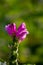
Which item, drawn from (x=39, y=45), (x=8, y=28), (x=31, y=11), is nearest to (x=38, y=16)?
(x=31, y=11)

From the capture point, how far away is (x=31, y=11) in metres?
2.39

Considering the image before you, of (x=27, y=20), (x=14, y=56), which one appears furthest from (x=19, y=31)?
(x=27, y=20)

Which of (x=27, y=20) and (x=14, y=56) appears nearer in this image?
(x=14, y=56)

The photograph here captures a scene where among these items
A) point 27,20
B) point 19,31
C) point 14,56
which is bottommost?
point 14,56

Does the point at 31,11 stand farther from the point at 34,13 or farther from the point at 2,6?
the point at 2,6

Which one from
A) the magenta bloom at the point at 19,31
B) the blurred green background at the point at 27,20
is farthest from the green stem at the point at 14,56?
the blurred green background at the point at 27,20

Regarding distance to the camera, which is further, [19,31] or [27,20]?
[27,20]

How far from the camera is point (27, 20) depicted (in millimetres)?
2203

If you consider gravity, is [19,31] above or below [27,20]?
below

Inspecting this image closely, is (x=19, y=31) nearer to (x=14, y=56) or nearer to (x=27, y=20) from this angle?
(x=14, y=56)

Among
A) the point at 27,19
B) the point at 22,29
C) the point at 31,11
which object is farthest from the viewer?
the point at 31,11

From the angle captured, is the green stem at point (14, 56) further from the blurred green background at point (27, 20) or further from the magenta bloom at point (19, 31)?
the blurred green background at point (27, 20)

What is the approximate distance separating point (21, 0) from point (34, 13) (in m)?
0.24

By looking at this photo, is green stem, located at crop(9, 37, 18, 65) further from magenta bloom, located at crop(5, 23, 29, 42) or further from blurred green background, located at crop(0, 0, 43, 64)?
blurred green background, located at crop(0, 0, 43, 64)
